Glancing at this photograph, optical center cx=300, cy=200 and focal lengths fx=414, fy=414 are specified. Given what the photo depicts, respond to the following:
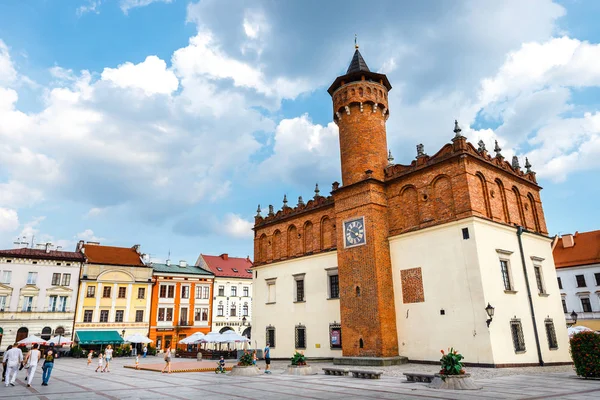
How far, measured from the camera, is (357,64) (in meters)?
28.4

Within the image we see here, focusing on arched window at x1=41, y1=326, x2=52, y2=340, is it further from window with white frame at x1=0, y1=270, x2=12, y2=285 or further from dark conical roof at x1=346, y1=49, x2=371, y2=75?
dark conical roof at x1=346, y1=49, x2=371, y2=75

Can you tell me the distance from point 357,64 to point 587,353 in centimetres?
2097

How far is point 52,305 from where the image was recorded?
40.5m

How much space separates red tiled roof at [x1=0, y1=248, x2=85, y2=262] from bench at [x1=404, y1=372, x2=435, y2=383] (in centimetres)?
3833

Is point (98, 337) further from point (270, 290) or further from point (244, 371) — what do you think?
point (244, 371)

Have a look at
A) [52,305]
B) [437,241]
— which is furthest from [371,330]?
[52,305]

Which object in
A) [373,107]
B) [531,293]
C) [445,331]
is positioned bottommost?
[445,331]

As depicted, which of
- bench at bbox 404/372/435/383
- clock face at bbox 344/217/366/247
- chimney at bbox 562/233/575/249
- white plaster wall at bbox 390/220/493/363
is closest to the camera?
bench at bbox 404/372/435/383

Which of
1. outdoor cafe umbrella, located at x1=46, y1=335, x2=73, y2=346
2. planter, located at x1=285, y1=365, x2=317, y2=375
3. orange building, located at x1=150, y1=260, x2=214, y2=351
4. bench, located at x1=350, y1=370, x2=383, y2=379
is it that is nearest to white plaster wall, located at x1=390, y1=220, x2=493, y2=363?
bench, located at x1=350, y1=370, x2=383, y2=379

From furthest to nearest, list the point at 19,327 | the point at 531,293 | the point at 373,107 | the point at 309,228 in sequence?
1. the point at 19,327
2. the point at 309,228
3. the point at 373,107
4. the point at 531,293

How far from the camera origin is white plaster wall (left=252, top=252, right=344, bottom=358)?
27.2 meters

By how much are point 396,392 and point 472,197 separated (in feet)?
38.5

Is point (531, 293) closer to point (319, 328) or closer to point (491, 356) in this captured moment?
point (491, 356)

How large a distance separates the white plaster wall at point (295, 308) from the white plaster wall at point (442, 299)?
5.20 meters
